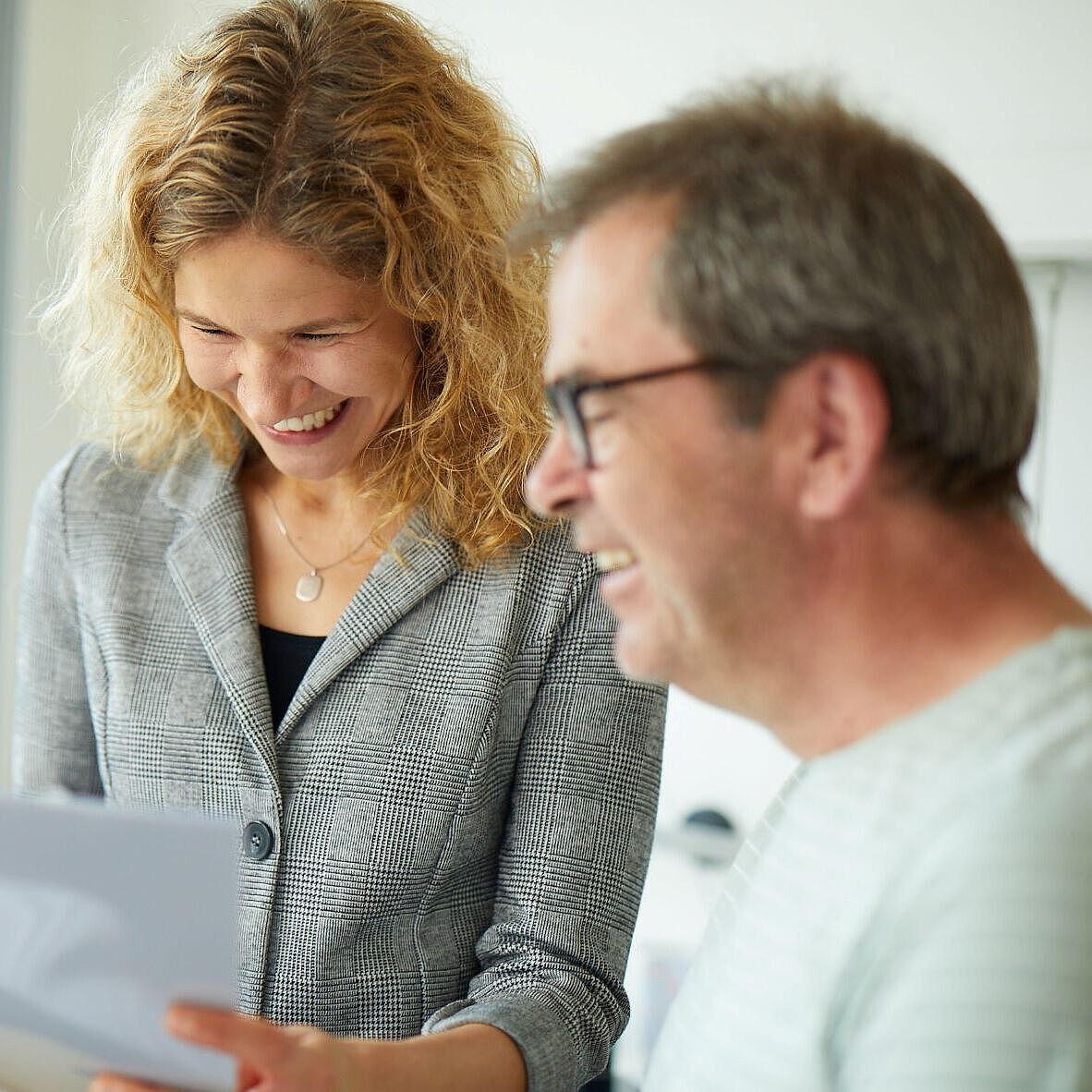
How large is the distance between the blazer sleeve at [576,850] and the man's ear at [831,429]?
0.55 meters

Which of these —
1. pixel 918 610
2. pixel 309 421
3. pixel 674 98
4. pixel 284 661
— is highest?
pixel 674 98

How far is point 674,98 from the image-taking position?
2264mm

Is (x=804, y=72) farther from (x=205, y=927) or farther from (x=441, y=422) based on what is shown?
(x=205, y=927)

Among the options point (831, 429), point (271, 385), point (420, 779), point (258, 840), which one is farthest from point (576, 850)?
point (831, 429)

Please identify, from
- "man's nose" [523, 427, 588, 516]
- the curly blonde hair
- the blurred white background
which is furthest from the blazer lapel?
the blurred white background

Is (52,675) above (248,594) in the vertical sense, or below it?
below

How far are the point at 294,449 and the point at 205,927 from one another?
0.58 meters

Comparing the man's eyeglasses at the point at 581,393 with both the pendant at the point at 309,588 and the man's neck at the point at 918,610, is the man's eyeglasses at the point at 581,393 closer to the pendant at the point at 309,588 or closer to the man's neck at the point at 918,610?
the man's neck at the point at 918,610

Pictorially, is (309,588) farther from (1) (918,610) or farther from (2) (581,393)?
(1) (918,610)

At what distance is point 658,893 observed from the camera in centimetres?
297

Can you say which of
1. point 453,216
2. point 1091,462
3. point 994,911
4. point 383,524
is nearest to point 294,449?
point 383,524

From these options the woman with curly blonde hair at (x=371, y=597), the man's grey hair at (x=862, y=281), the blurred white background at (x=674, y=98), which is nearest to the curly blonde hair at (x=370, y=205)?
the woman with curly blonde hair at (x=371, y=597)

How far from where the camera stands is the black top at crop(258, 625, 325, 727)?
143cm

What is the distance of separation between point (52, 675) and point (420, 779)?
0.46 metres
